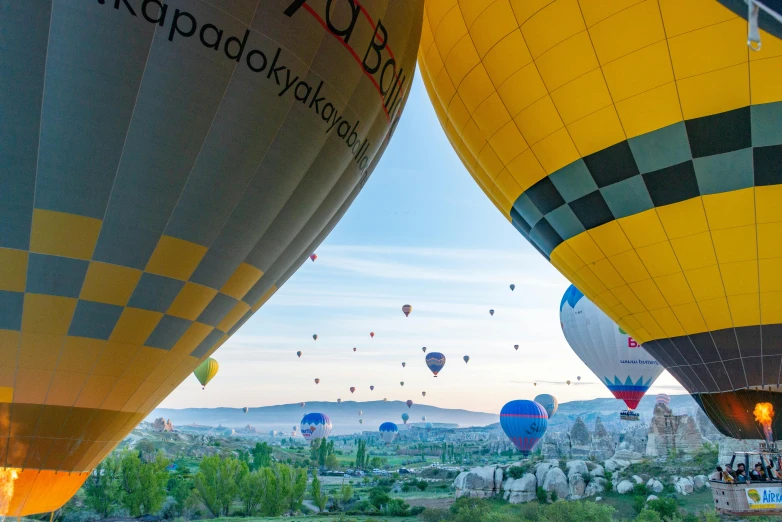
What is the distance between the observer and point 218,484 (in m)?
37.0

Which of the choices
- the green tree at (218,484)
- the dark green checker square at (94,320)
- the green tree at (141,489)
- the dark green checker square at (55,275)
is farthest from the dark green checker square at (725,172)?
the green tree at (141,489)

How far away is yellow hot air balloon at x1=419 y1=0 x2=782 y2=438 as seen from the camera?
633cm

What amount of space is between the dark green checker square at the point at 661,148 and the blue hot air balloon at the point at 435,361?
38.4 m

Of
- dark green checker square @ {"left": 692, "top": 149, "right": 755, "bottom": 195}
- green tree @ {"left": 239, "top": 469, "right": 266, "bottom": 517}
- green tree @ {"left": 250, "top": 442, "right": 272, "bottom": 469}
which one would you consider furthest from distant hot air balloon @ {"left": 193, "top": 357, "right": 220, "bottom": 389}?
dark green checker square @ {"left": 692, "top": 149, "right": 755, "bottom": 195}

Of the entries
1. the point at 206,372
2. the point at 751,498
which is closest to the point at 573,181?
the point at 751,498

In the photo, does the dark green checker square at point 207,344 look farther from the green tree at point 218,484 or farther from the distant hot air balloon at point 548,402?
the distant hot air balloon at point 548,402

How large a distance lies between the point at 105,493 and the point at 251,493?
31.6 feet

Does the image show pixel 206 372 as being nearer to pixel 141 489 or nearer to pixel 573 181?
pixel 141 489

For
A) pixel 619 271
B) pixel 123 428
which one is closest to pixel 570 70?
pixel 619 271

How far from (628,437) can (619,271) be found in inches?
2937

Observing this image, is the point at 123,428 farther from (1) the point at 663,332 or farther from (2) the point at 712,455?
(2) the point at 712,455

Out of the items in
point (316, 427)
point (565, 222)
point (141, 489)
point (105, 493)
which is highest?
point (565, 222)

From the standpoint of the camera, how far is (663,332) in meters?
7.82

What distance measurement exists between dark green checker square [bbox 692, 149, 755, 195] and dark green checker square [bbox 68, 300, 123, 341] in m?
6.89
